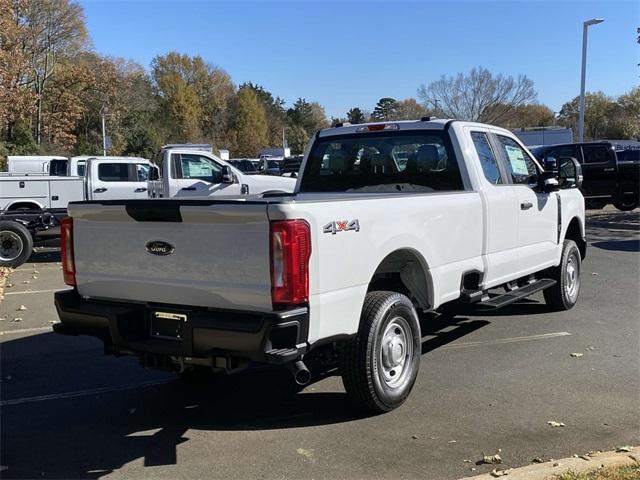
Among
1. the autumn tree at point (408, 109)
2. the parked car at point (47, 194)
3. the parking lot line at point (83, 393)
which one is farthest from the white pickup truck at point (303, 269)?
the autumn tree at point (408, 109)

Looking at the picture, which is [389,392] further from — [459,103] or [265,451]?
[459,103]

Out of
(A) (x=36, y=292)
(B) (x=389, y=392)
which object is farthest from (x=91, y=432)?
(A) (x=36, y=292)

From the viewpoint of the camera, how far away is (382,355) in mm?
4562

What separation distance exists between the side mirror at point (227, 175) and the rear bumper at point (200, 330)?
10113 millimetres

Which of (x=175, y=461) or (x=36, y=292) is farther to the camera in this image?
(x=36, y=292)

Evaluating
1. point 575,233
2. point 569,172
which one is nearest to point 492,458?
point 569,172

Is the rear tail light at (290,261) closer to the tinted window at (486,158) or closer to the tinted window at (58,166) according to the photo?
the tinted window at (486,158)

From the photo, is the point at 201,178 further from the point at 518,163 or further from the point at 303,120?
the point at 303,120

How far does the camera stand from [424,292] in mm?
5023

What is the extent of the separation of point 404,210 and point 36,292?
7.13m

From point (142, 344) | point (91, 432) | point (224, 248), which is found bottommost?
point (91, 432)

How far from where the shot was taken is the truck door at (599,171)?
18.6 meters

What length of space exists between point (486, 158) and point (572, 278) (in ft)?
8.57

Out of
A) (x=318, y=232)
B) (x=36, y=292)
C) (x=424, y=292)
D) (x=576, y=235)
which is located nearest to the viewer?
(x=318, y=232)
